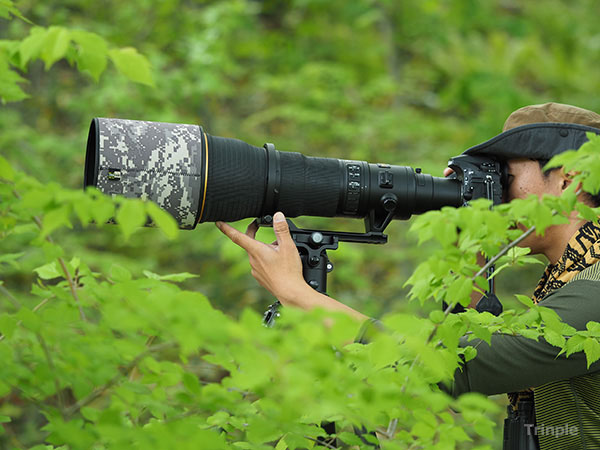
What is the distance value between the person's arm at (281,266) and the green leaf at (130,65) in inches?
A: 29.5

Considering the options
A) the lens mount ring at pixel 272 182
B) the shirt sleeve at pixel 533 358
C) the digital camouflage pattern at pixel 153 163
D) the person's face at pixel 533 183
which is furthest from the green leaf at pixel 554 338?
the digital camouflage pattern at pixel 153 163

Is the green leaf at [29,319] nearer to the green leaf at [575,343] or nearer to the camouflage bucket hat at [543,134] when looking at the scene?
the green leaf at [575,343]

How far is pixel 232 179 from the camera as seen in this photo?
1741 millimetres

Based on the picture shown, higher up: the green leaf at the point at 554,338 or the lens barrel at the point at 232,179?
the lens barrel at the point at 232,179

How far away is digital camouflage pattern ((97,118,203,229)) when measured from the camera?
1562 mm

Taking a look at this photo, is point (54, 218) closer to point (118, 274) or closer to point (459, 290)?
point (118, 274)

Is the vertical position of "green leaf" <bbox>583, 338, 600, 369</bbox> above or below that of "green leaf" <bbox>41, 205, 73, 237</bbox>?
below

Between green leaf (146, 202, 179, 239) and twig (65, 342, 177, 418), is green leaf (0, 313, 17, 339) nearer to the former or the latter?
twig (65, 342, 177, 418)

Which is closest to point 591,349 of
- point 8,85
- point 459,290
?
point 459,290

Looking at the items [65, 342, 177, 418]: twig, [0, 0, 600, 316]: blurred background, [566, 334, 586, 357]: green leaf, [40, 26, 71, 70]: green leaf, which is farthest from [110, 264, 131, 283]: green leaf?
[0, 0, 600, 316]: blurred background

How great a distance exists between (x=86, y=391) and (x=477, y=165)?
123 cm

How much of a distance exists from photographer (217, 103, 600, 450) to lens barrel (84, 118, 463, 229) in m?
0.10

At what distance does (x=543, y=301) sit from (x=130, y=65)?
1.14 m

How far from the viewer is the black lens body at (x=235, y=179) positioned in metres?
1.57
